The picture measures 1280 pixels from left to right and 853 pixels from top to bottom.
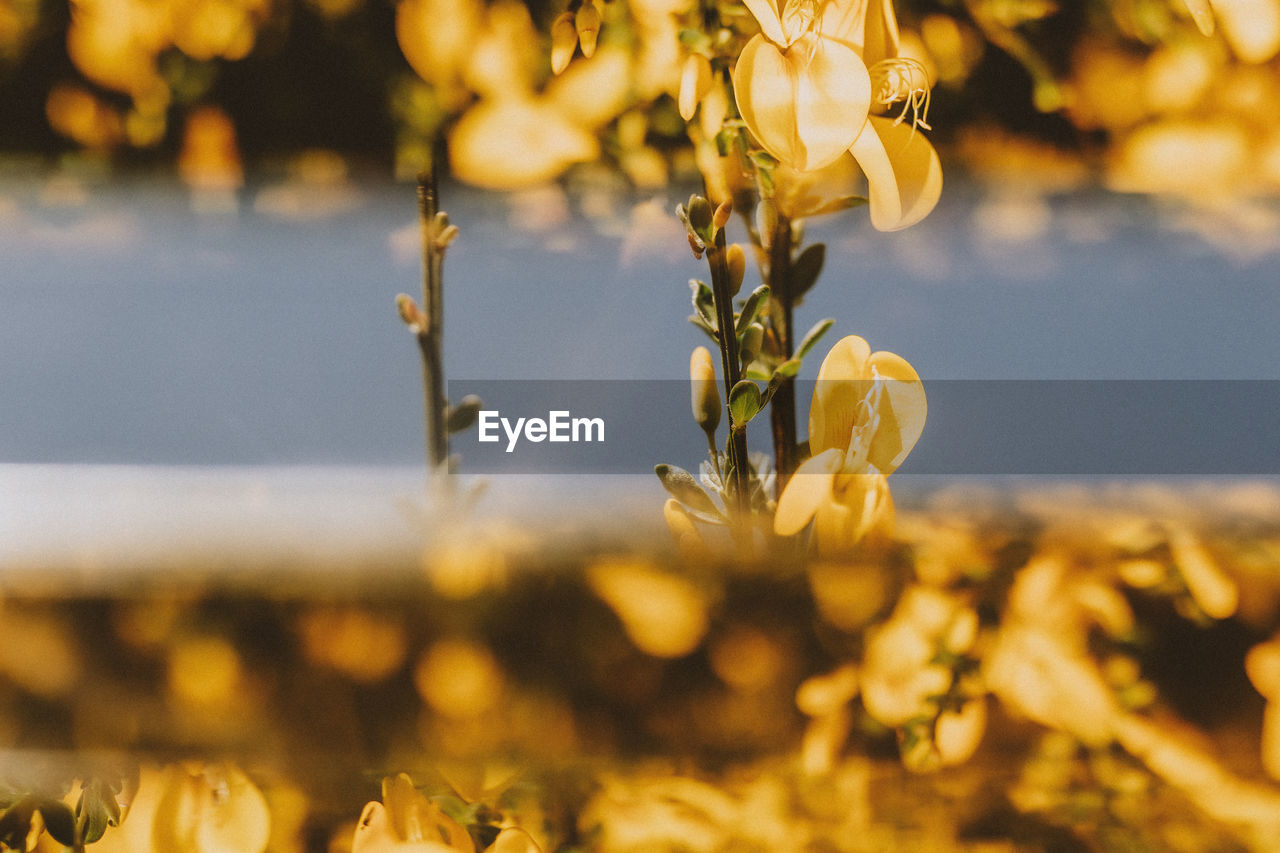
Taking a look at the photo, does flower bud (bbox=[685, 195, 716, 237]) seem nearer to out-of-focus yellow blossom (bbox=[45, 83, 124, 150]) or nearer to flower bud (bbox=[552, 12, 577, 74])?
flower bud (bbox=[552, 12, 577, 74])

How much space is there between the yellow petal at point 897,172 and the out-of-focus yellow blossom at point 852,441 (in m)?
0.10

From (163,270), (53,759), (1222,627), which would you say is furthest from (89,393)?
(1222,627)

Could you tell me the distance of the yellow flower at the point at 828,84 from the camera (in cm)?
44

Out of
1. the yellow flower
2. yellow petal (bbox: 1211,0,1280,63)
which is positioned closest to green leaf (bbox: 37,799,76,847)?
the yellow flower

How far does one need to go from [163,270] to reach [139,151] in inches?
3.5

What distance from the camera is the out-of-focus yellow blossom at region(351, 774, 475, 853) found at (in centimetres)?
48

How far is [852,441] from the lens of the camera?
0.46 meters

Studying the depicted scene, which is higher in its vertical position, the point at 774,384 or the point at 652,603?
the point at 774,384

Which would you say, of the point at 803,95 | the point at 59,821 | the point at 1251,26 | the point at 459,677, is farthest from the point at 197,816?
the point at 1251,26

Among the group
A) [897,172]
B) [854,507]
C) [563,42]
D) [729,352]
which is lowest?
[854,507]

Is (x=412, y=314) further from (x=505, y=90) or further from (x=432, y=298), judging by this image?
(x=505, y=90)

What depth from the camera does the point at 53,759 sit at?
0.50 metres

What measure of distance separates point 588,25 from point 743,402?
287 mm

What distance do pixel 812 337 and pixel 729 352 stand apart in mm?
62
